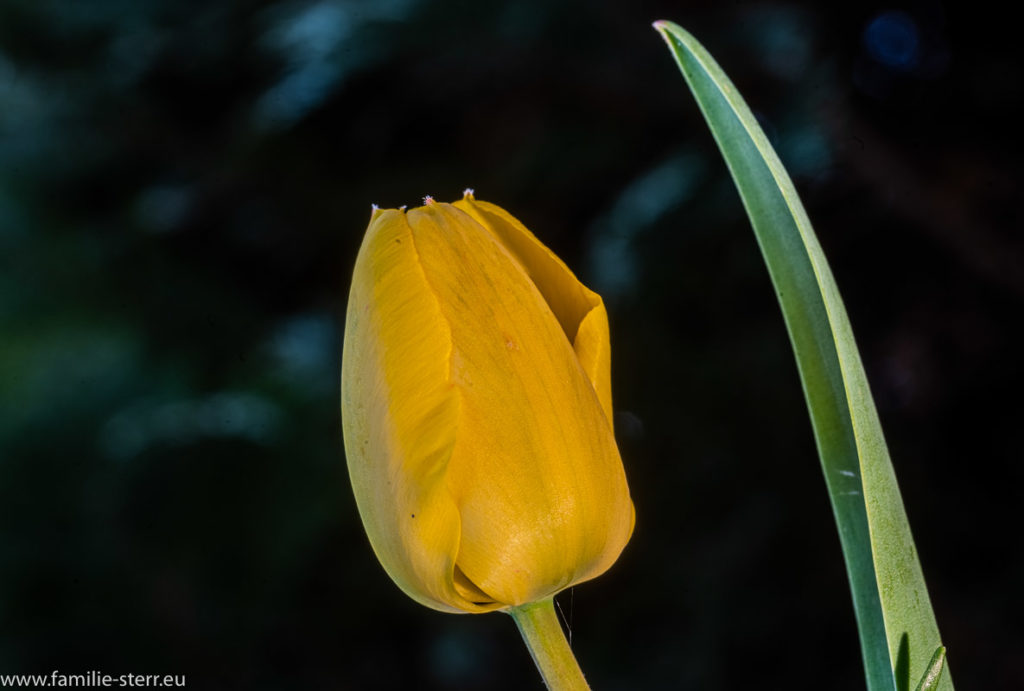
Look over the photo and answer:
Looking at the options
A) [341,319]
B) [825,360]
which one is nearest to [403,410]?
[825,360]

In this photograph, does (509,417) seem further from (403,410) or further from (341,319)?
(341,319)

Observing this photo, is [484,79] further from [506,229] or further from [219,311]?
[506,229]

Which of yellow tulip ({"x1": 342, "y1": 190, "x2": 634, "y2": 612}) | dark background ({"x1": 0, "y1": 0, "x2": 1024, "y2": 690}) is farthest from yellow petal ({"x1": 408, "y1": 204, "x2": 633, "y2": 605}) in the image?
dark background ({"x1": 0, "y1": 0, "x2": 1024, "y2": 690})

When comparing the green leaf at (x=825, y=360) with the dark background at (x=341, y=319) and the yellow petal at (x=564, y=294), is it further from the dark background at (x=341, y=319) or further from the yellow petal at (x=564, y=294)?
the dark background at (x=341, y=319)

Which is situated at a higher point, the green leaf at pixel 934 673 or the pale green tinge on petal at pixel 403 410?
the pale green tinge on petal at pixel 403 410

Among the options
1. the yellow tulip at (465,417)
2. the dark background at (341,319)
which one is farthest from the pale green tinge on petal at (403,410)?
the dark background at (341,319)

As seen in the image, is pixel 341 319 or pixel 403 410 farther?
pixel 341 319

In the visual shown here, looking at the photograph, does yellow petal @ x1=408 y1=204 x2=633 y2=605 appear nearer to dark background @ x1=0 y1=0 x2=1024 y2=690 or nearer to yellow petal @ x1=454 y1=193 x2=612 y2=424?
yellow petal @ x1=454 y1=193 x2=612 y2=424
